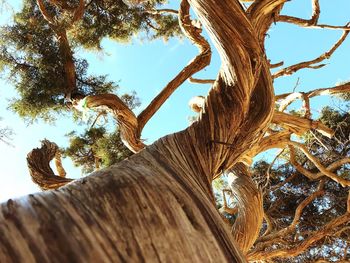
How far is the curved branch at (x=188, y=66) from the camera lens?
2.98 m

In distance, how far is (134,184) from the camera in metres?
1.00

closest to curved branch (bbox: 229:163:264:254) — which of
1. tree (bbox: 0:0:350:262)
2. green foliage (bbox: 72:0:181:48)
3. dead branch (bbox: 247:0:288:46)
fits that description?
tree (bbox: 0:0:350:262)

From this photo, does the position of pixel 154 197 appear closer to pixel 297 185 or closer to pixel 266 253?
pixel 266 253

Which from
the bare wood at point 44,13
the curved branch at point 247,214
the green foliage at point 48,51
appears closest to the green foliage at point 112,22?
the green foliage at point 48,51

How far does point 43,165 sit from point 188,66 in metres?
1.75

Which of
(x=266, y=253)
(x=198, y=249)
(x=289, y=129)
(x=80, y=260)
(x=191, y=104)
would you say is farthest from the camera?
(x=266, y=253)

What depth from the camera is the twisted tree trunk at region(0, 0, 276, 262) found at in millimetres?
740

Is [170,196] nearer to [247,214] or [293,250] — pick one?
[247,214]

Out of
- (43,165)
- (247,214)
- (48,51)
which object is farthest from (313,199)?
(43,165)

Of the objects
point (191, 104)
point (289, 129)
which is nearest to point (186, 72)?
point (191, 104)

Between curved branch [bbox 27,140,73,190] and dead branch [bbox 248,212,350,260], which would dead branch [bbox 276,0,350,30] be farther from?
curved branch [bbox 27,140,73,190]

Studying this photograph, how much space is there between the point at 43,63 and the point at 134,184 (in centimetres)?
327

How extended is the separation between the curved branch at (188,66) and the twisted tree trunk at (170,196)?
138cm

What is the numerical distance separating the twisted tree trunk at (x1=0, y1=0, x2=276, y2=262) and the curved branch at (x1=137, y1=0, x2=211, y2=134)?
4.54 feet
